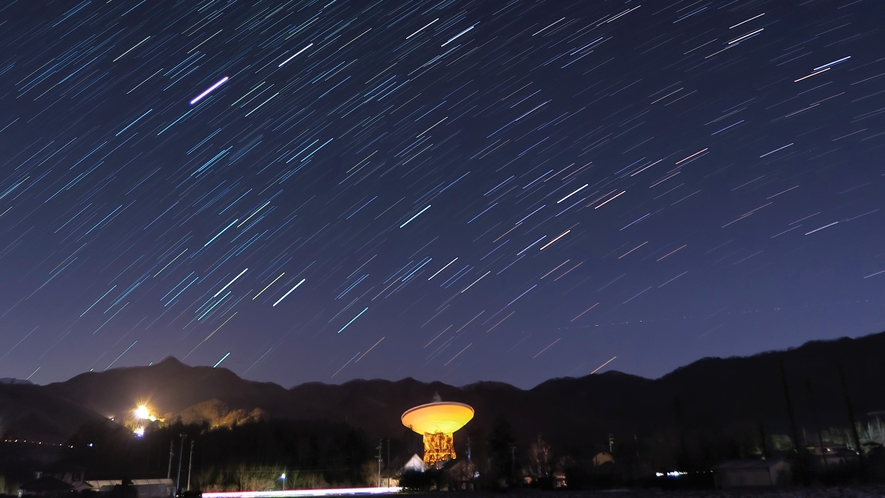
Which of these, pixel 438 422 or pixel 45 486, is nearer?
pixel 45 486

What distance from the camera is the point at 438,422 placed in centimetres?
6372

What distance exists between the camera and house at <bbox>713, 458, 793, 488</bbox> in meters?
42.9

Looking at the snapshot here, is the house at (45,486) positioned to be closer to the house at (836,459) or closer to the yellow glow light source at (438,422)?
the yellow glow light source at (438,422)

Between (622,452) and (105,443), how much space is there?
76.4m

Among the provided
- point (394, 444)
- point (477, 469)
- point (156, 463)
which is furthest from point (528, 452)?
point (156, 463)

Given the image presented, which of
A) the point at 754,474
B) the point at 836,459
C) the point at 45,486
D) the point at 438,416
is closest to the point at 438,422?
the point at 438,416

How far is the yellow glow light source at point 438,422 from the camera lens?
6241 cm

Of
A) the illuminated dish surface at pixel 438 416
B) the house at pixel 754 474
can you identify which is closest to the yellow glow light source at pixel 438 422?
the illuminated dish surface at pixel 438 416

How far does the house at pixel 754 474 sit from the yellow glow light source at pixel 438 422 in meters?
24.7

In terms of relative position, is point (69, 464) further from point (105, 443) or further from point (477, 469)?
point (477, 469)

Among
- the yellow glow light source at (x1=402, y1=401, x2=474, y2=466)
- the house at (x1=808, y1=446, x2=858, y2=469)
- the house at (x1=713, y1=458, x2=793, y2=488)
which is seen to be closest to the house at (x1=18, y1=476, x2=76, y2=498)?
the yellow glow light source at (x1=402, y1=401, x2=474, y2=466)

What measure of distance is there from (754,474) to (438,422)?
95.7 feet

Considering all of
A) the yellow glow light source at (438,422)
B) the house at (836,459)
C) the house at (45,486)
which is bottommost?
the house at (836,459)

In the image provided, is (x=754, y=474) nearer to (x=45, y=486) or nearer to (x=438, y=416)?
(x=438, y=416)
